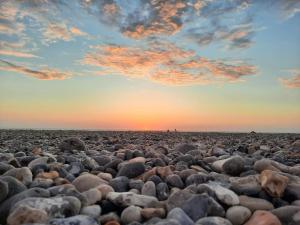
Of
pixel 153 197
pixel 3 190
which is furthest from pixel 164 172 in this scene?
pixel 3 190

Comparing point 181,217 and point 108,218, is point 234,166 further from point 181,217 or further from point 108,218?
point 108,218

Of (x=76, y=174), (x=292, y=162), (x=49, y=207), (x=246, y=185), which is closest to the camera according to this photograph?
(x=49, y=207)

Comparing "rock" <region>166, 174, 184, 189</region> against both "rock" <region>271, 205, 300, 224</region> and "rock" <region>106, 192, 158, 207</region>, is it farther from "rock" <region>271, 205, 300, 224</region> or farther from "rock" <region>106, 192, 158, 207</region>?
"rock" <region>271, 205, 300, 224</region>

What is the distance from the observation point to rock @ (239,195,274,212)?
392 centimetres

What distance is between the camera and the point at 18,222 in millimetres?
3152

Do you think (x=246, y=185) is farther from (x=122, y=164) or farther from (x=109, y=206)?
(x=122, y=164)

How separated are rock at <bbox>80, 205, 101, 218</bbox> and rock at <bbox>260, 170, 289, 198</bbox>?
74.7 inches

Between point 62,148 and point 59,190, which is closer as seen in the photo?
point 59,190

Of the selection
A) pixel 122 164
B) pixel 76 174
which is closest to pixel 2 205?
pixel 76 174

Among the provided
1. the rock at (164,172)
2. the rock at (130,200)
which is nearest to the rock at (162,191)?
the rock at (130,200)

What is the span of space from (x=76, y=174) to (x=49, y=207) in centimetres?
237

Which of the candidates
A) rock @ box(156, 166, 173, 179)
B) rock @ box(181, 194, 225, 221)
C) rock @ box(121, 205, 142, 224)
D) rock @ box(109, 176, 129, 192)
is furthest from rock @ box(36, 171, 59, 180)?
rock @ box(181, 194, 225, 221)

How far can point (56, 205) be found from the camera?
3.45 metres

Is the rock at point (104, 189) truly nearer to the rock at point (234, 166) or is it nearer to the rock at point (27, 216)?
the rock at point (27, 216)
